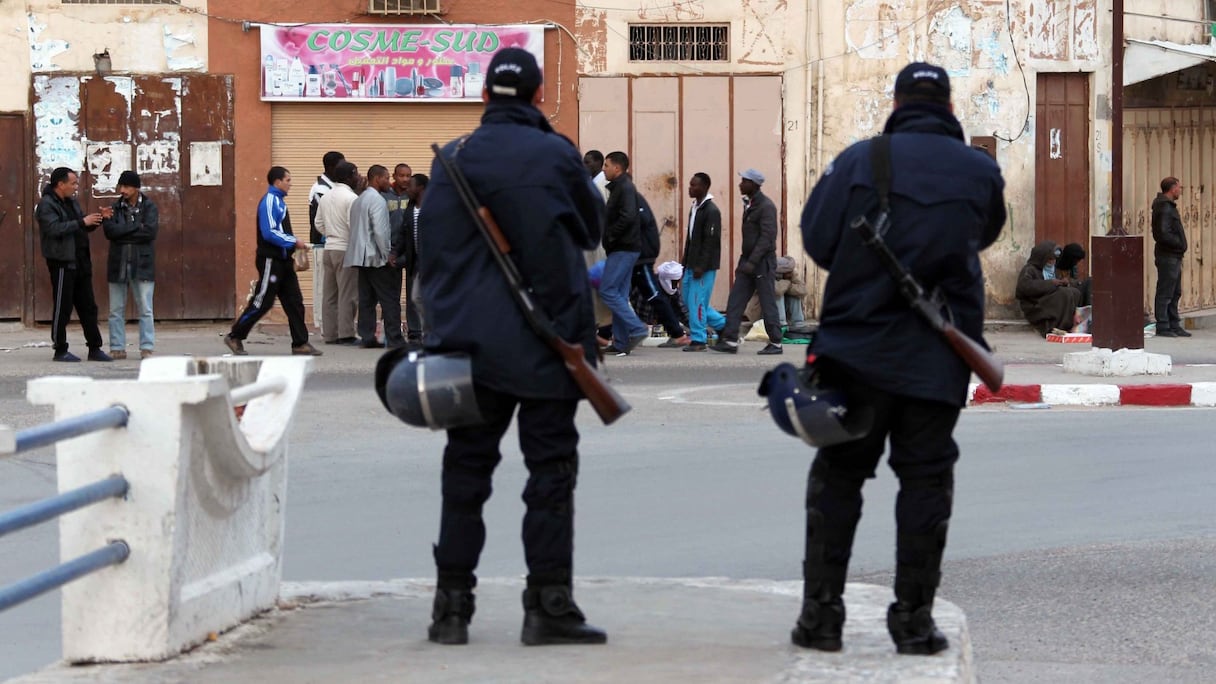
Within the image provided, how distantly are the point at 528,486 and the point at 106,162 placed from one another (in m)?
15.3

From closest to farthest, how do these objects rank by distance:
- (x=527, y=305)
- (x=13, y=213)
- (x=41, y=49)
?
(x=527, y=305) → (x=13, y=213) → (x=41, y=49)

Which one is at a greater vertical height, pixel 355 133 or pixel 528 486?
pixel 355 133

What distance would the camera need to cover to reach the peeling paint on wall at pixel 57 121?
19.1 m

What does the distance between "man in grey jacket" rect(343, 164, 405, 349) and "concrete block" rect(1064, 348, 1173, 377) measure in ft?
20.7

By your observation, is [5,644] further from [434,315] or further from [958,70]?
[958,70]

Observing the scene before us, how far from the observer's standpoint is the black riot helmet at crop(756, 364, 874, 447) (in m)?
4.71

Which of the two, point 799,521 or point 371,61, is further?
point 371,61

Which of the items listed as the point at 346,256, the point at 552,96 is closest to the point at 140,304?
the point at 346,256

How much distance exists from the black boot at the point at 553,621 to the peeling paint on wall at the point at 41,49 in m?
15.7

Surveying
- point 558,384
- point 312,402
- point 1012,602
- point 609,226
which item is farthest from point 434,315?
point 609,226

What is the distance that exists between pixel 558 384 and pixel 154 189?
1521 cm

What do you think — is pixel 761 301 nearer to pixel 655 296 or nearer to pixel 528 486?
pixel 655 296

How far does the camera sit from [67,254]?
1551 centimetres

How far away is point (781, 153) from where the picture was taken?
19844mm
